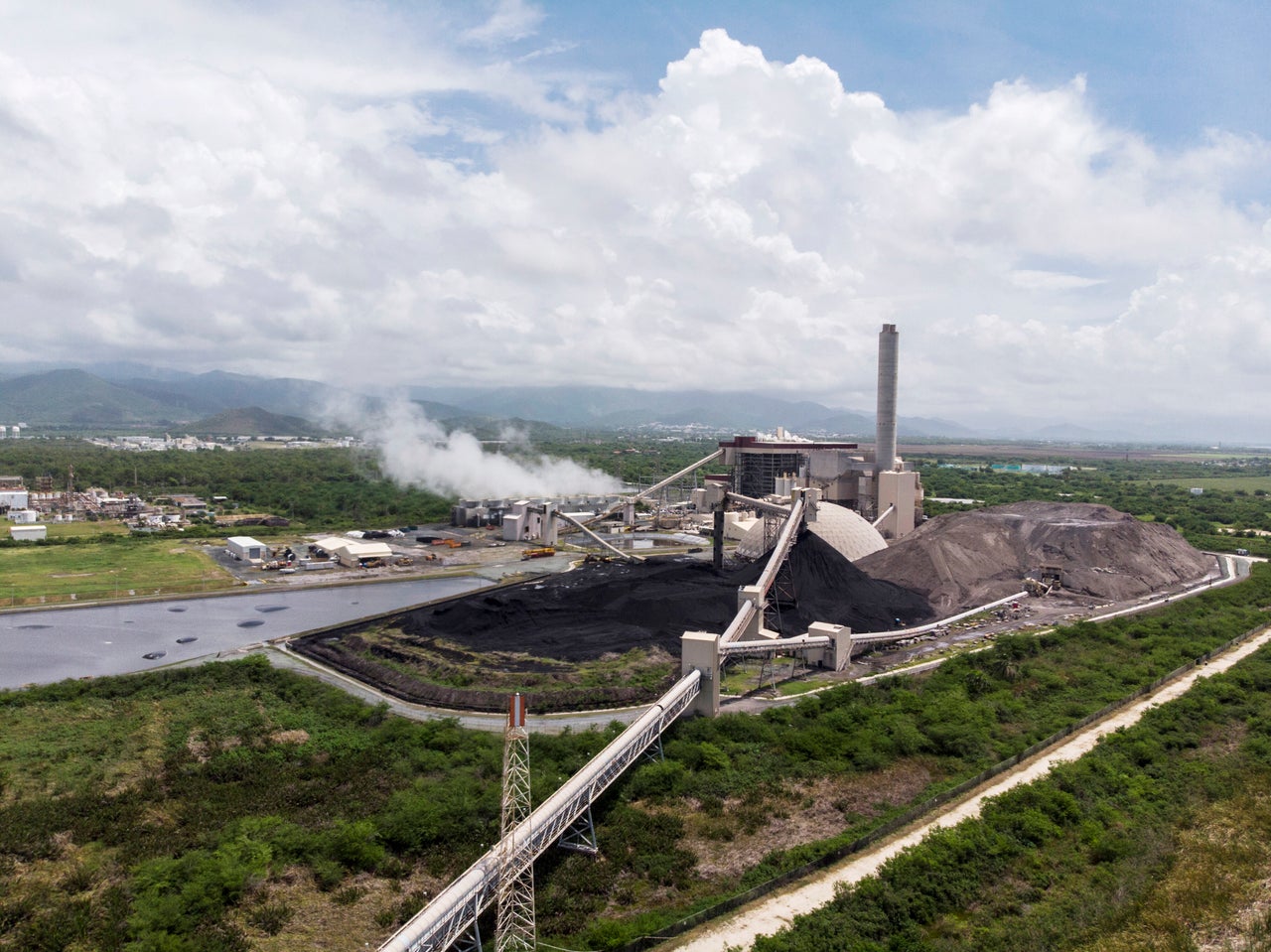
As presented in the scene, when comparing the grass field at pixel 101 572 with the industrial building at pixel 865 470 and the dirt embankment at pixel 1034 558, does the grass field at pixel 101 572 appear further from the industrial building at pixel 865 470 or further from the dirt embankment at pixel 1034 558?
the dirt embankment at pixel 1034 558

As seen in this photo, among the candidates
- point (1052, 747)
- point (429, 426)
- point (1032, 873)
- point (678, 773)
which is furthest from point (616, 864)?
point (429, 426)

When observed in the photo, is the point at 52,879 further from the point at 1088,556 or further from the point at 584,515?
the point at 584,515

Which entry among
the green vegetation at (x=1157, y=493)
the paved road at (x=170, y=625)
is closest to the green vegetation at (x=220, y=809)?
the paved road at (x=170, y=625)

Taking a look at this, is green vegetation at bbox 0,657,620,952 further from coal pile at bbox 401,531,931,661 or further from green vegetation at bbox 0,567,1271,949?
coal pile at bbox 401,531,931,661

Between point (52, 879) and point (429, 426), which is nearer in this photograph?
point (52, 879)

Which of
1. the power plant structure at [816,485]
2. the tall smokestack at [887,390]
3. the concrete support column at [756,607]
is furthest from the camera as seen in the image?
the tall smokestack at [887,390]

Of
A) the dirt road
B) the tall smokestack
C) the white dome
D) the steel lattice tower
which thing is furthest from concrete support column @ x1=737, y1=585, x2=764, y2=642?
the tall smokestack

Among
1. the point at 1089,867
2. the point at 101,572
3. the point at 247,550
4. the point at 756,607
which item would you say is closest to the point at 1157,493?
the point at 756,607
